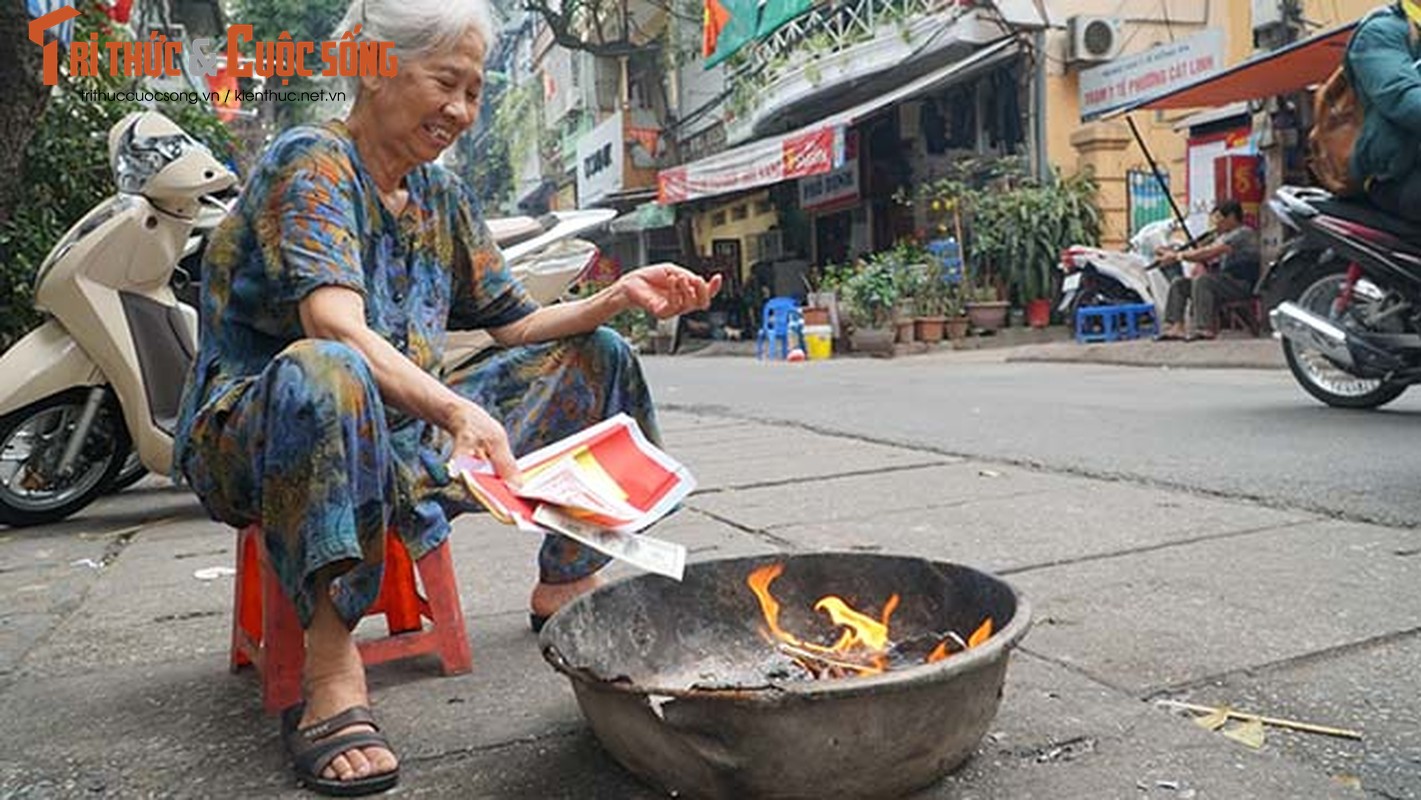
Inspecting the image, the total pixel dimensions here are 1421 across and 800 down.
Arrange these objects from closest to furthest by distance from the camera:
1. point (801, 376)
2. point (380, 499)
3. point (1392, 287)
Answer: point (380, 499) → point (1392, 287) → point (801, 376)

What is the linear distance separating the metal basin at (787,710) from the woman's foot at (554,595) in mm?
448

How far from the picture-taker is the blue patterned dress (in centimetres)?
158

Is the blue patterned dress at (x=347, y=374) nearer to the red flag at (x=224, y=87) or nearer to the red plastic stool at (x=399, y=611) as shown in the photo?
the red plastic stool at (x=399, y=611)

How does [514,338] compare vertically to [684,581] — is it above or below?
above

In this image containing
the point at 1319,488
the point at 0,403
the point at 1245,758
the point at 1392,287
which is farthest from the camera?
the point at 1392,287

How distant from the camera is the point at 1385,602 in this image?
2.20m

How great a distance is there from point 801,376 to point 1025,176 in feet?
14.9

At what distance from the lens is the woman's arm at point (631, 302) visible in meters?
2.08

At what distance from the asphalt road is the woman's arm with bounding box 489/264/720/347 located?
6.68 ft

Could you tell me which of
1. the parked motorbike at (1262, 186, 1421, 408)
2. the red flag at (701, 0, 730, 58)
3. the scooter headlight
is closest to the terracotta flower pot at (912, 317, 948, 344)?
the parked motorbike at (1262, 186, 1421, 408)

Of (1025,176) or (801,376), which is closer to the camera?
(801,376)

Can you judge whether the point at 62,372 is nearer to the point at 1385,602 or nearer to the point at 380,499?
the point at 380,499

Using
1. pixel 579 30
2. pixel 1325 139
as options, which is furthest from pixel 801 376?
pixel 579 30

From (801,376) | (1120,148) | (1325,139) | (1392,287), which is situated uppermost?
A: (1120,148)
